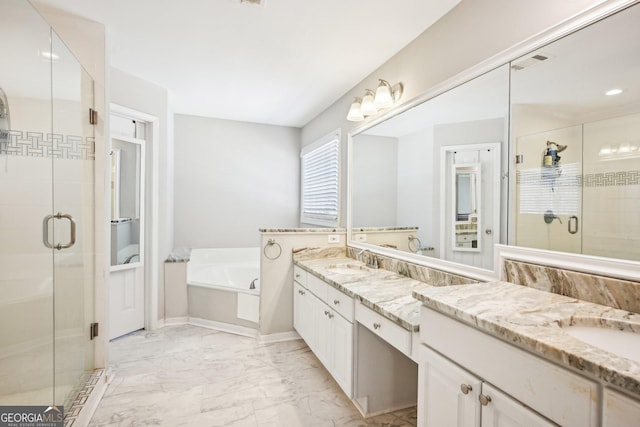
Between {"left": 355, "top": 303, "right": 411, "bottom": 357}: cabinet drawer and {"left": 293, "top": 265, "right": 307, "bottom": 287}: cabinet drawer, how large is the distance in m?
0.92

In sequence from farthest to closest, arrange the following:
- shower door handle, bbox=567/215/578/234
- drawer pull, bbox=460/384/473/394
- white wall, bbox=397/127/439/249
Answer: white wall, bbox=397/127/439/249 < shower door handle, bbox=567/215/578/234 < drawer pull, bbox=460/384/473/394

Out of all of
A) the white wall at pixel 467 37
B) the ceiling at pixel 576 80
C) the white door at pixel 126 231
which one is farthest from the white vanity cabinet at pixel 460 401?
the white door at pixel 126 231

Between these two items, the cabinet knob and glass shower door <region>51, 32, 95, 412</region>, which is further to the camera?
glass shower door <region>51, 32, 95, 412</region>

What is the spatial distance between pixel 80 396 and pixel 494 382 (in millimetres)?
2339

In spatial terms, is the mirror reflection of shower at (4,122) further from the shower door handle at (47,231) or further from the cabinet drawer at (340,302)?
the cabinet drawer at (340,302)

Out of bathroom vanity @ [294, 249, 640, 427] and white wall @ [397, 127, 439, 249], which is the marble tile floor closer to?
bathroom vanity @ [294, 249, 640, 427]

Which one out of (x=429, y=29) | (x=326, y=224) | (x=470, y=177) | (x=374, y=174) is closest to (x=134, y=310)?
(x=326, y=224)

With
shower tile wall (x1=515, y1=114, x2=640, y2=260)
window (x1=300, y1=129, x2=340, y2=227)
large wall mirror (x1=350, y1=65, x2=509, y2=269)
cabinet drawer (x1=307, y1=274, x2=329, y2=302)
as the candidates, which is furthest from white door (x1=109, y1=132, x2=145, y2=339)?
shower tile wall (x1=515, y1=114, x2=640, y2=260)

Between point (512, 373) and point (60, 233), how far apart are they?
2328 mm

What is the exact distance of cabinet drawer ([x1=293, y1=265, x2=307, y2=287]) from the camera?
2.62 m

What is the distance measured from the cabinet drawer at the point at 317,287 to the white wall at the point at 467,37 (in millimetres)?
1454

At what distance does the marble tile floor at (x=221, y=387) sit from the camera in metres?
1.81

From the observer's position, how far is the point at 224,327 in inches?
124

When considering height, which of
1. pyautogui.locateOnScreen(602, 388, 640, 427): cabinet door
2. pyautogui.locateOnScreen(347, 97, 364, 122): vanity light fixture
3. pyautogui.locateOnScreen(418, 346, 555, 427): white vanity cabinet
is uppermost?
pyautogui.locateOnScreen(347, 97, 364, 122): vanity light fixture
